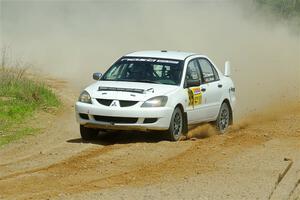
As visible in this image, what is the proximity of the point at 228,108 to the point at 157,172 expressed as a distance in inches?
215

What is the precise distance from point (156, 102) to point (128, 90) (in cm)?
50

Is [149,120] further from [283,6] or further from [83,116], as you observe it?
[283,6]

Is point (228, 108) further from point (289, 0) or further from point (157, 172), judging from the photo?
point (289, 0)

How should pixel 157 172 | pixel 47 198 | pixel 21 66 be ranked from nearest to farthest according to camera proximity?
pixel 47 198, pixel 157 172, pixel 21 66

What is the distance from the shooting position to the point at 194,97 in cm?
1421

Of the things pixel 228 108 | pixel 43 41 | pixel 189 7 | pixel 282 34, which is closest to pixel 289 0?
pixel 282 34

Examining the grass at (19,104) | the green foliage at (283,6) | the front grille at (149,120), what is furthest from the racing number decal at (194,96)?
the green foliage at (283,6)

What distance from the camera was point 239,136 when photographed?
14031 mm

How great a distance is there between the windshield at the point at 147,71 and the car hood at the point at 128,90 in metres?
0.31

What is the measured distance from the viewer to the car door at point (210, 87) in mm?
14773

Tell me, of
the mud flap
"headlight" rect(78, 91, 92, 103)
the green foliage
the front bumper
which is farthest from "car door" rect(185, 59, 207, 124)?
the green foliage

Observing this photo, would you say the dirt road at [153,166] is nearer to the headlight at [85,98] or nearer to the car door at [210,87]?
the car door at [210,87]

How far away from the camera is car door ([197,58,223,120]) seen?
48.5 ft

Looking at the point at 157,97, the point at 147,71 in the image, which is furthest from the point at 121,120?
the point at 147,71
